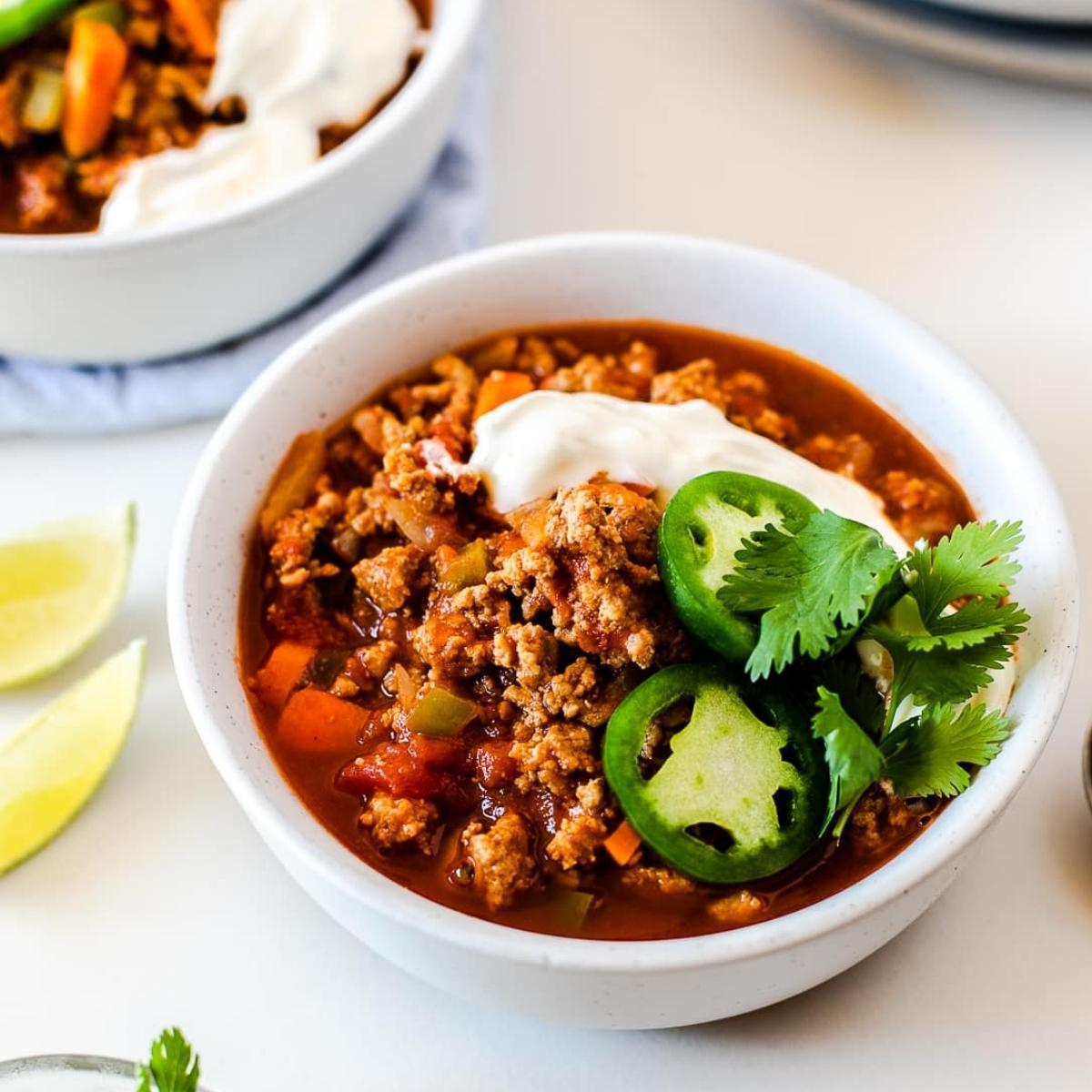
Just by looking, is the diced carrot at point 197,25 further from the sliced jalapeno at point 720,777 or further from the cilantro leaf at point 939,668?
the cilantro leaf at point 939,668

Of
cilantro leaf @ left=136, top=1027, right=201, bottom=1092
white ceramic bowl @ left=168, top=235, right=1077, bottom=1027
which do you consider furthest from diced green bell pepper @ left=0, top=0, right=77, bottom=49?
cilantro leaf @ left=136, top=1027, right=201, bottom=1092

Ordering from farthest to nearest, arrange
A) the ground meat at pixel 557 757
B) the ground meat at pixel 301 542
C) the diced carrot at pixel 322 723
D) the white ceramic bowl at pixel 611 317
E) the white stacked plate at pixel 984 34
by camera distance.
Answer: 1. the white stacked plate at pixel 984 34
2. the ground meat at pixel 301 542
3. the diced carrot at pixel 322 723
4. the ground meat at pixel 557 757
5. the white ceramic bowl at pixel 611 317

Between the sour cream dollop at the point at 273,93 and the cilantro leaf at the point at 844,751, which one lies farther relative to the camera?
the sour cream dollop at the point at 273,93

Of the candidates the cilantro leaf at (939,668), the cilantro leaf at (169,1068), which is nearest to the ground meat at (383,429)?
the cilantro leaf at (939,668)

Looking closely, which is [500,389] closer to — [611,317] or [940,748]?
[611,317]

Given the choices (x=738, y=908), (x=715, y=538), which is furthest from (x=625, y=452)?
(x=738, y=908)

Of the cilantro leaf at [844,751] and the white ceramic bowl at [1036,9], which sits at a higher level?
the white ceramic bowl at [1036,9]

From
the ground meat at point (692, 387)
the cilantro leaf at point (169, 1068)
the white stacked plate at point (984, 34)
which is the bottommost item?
the cilantro leaf at point (169, 1068)

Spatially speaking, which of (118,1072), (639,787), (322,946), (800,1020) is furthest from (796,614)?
(118,1072)
